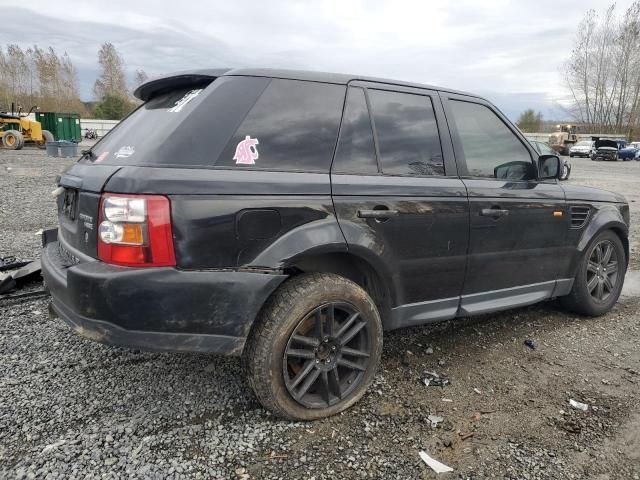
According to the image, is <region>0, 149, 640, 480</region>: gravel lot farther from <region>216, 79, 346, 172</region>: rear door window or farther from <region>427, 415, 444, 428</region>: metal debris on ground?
<region>216, 79, 346, 172</region>: rear door window

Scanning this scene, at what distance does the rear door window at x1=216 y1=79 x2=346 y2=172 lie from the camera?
2.44 m

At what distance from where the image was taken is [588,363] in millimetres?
3457

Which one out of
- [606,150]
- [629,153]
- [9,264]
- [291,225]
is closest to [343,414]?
[291,225]

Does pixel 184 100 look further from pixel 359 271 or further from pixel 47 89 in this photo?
pixel 47 89

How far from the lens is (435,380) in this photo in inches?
123

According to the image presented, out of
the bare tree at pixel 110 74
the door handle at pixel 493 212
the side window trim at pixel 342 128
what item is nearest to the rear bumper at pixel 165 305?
the side window trim at pixel 342 128

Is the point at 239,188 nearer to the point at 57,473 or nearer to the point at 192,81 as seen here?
the point at 192,81

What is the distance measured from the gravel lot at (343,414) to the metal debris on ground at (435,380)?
40mm

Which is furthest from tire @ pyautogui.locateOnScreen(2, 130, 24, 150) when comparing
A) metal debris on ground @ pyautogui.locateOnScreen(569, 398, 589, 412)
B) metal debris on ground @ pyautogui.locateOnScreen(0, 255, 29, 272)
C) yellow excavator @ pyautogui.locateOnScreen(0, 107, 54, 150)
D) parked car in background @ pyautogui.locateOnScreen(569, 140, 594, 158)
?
parked car in background @ pyautogui.locateOnScreen(569, 140, 594, 158)

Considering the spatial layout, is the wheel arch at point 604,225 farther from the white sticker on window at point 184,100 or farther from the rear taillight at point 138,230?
the rear taillight at point 138,230

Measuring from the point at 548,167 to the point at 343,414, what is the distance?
245 centimetres

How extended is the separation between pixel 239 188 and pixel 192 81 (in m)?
0.83

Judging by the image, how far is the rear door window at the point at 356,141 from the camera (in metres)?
2.73

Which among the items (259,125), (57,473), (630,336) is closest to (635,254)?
(630,336)
